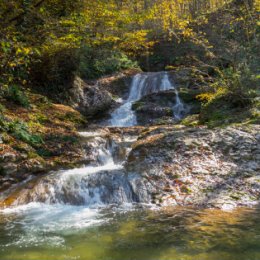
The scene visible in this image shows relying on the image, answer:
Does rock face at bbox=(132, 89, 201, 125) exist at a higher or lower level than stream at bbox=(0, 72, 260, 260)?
higher

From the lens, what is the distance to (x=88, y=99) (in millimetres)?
15680

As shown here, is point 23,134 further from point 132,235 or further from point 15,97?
point 132,235

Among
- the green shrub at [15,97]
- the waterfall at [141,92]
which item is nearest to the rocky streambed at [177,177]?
the green shrub at [15,97]

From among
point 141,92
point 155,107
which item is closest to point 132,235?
point 155,107

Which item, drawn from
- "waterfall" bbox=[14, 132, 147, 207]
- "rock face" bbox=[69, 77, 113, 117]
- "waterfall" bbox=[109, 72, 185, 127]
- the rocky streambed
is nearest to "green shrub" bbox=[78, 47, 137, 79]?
"waterfall" bbox=[109, 72, 185, 127]

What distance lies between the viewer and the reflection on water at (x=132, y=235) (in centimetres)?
380

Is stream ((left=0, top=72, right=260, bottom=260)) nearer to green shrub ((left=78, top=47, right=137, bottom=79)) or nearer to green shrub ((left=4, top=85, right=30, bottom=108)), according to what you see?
green shrub ((left=4, top=85, right=30, bottom=108))

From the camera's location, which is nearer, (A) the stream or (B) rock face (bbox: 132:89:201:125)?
(A) the stream

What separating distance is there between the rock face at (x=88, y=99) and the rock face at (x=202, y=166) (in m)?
7.72

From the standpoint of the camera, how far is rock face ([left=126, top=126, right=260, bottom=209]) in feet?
19.6

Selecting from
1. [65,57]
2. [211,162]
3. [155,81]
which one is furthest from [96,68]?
[211,162]

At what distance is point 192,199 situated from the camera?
19.5 feet

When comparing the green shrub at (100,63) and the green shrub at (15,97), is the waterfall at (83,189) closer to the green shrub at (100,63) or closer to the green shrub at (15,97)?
the green shrub at (15,97)

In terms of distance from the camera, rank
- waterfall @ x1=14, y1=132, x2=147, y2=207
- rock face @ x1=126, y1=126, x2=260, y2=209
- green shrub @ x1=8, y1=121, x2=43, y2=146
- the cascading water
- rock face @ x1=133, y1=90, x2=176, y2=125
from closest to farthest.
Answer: the cascading water < rock face @ x1=126, y1=126, x2=260, y2=209 < waterfall @ x1=14, y1=132, x2=147, y2=207 < green shrub @ x1=8, y1=121, x2=43, y2=146 < rock face @ x1=133, y1=90, x2=176, y2=125
